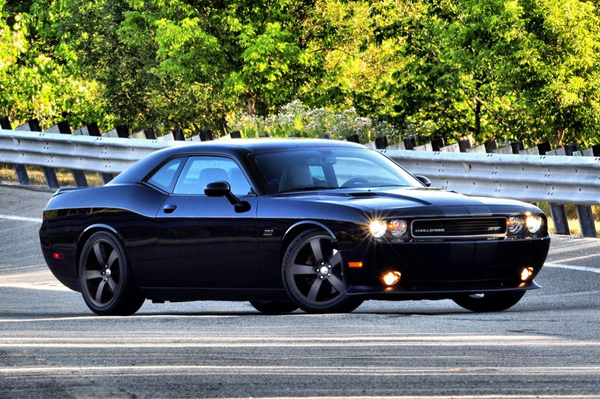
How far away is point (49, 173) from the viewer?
64.5 ft

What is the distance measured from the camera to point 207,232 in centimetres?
979

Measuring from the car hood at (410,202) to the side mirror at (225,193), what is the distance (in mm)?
335

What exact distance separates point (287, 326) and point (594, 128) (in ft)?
60.1

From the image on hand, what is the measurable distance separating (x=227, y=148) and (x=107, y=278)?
4.42 feet

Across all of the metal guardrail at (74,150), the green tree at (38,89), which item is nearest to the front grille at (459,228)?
the metal guardrail at (74,150)

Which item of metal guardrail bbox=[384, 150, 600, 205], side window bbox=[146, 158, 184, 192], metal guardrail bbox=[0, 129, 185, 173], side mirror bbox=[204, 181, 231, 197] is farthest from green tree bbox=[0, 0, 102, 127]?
side mirror bbox=[204, 181, 231, 197]

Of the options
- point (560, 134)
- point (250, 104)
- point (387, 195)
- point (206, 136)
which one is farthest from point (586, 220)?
point (250, 104)

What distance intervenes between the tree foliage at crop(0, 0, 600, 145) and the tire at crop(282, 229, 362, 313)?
527 inches

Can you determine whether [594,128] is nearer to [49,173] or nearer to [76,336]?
[49,173]

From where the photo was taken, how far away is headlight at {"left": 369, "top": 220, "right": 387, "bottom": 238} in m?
8.83

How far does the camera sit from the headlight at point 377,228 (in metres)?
8.83

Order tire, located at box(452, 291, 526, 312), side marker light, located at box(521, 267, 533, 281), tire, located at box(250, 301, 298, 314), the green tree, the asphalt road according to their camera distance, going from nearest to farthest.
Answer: the asphalt road < side marker light, located at box(521, 267, 533, 281) < tire, located at box(452, 291, 526, 312) < tire, located at box(250, 301, 298, 314) < the green tree

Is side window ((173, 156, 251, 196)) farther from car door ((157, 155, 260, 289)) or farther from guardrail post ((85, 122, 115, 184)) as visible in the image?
guardrail post ((85, 122, 115, 184))

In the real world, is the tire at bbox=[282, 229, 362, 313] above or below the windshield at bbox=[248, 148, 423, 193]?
below
